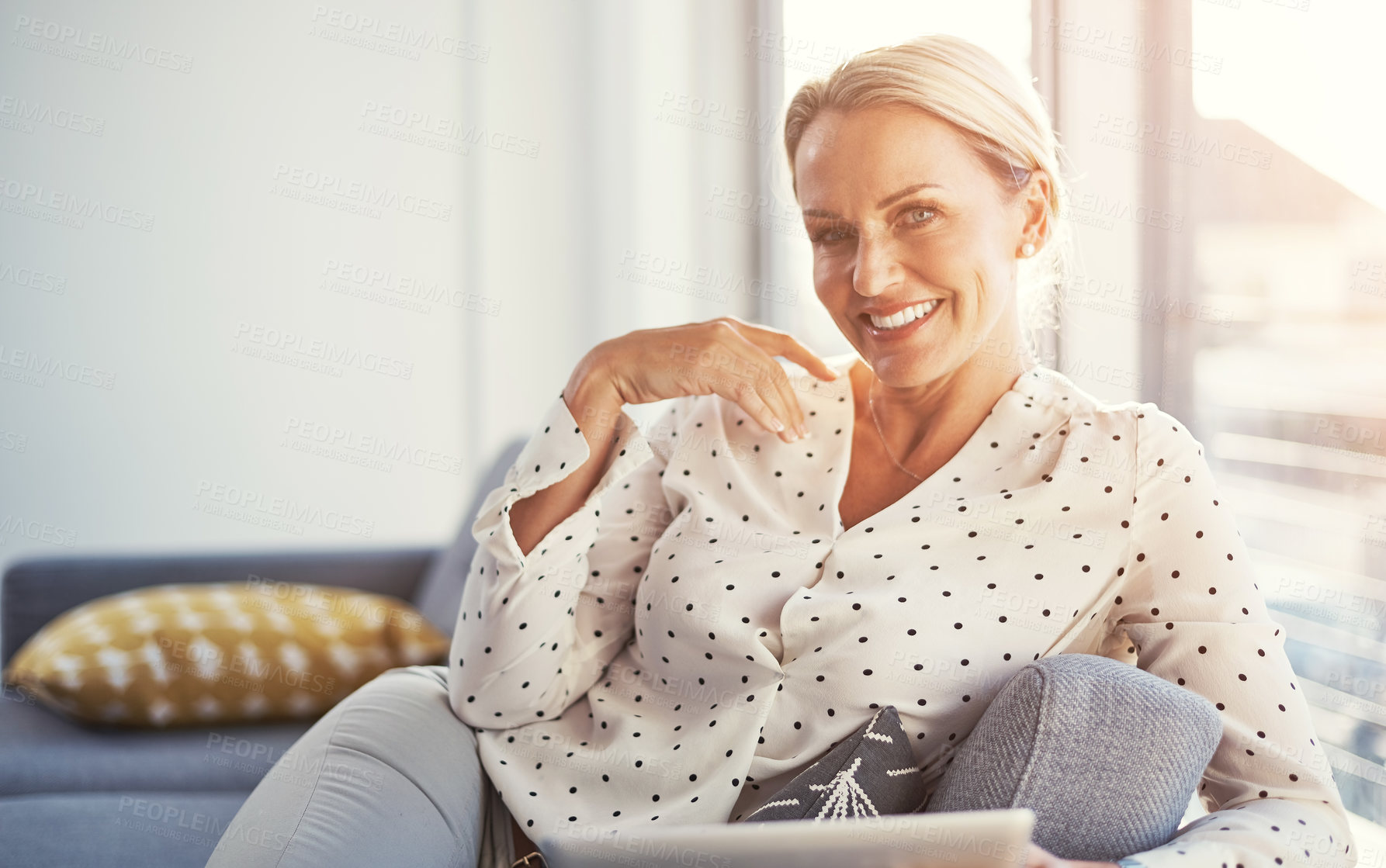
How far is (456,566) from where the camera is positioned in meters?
2.19

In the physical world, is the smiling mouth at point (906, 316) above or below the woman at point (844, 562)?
above

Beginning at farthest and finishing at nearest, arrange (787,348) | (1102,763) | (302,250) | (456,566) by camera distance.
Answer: (302,250), (456,566), (787,348), (1102,763)

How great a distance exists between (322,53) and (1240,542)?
336 cm

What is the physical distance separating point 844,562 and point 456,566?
122cm

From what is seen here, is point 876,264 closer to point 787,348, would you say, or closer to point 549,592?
point 787,348

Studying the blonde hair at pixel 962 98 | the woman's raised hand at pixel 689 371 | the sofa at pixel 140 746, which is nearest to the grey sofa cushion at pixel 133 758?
the sofa at pixel 140 746

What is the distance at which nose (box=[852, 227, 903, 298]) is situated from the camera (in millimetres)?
1188

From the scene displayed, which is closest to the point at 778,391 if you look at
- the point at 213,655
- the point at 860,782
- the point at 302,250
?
the point at 860,782

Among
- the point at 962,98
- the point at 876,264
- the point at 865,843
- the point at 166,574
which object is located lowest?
the point at 166,574

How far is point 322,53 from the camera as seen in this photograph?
3553mm

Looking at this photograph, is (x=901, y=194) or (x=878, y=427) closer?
(x=901, y=194)

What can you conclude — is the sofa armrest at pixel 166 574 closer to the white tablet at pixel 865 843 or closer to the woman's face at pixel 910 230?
the woman's face at pixel 910 230

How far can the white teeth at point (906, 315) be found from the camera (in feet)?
4.00

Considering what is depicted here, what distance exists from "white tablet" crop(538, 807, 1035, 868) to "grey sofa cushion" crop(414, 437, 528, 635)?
4.92 feet
